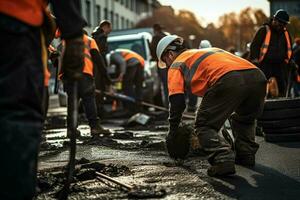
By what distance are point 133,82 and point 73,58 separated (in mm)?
10476

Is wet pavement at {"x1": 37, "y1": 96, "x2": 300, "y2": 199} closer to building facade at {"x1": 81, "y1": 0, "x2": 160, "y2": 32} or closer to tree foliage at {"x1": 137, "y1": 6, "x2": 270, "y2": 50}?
building facade at {"x1": 81, "y1": 0, "x2": 160, "y2": 32}

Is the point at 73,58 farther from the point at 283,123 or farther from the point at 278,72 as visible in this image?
the point at 278,72

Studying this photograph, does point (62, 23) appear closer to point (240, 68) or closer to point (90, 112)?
point (240, 68)

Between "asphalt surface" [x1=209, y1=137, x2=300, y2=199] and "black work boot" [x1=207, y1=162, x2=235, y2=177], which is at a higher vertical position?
"black work boot" [x1=207, y1=162, x2=235, y2=177]

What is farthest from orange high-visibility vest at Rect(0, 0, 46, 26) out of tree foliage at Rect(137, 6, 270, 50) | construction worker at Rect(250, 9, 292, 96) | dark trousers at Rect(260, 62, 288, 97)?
tree foliage at Rect(137, 6, 270, 50)

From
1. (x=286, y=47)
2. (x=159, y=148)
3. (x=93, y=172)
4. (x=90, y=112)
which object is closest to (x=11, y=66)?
(x=93, y=172)

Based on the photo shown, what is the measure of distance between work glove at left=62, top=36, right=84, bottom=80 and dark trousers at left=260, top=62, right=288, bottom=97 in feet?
21.4

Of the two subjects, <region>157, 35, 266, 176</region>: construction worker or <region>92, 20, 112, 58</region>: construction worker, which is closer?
<region>157, 35, 266, 176</region>: construction worker

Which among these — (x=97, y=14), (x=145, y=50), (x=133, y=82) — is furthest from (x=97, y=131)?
Answer: (x=97, y=14)

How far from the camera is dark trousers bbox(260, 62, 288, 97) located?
31.0 feet

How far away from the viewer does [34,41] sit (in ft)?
9.27

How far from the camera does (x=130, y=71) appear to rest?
43.7 feet

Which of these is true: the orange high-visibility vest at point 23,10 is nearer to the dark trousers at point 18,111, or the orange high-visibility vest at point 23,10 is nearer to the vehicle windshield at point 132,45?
the dark trousers at point 18,111

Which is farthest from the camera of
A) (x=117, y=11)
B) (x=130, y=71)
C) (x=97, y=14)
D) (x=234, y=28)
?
(x=234, y=28)
